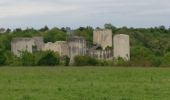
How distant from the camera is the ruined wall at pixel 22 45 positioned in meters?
81.2

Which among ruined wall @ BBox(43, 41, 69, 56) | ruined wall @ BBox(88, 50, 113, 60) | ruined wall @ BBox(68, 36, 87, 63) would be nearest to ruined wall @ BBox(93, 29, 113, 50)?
ruined wall @ BBox(68, 36, 87, 63)

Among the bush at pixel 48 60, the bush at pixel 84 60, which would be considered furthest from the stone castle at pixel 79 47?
the bush at pixel 48 60

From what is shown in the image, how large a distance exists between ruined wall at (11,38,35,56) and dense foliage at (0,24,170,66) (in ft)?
3.27

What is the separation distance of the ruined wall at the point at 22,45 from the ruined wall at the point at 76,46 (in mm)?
5425

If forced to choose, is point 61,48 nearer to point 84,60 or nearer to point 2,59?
point 84,60

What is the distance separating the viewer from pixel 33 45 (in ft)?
286

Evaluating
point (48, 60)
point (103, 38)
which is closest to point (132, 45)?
point (103, 38)

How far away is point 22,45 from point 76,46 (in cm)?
763

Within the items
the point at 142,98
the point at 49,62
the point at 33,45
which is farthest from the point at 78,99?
the point at 33,45

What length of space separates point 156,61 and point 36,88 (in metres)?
52.8

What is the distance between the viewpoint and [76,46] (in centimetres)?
8444

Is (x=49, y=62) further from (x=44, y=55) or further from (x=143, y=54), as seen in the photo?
(x=143, y=54)

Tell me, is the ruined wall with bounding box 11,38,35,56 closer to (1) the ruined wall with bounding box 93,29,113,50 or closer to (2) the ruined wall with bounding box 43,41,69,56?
(2) the ruined wall with bounding box 43,41,69,56

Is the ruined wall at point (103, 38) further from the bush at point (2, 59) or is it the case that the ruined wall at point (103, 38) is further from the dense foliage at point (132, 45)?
→ the bush at point (2, 59)
